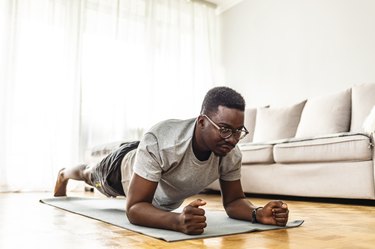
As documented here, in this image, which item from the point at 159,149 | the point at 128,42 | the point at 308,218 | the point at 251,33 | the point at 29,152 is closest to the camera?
the point at 159,149

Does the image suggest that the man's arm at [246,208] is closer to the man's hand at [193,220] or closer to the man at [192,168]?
the man at [192,168]

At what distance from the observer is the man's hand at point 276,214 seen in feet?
4.42

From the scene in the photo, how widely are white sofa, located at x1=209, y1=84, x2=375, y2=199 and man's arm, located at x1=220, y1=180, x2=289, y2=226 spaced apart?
1179 millimetres

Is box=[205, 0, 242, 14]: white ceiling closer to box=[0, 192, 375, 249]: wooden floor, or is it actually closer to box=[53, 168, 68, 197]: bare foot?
box=[53, 168, 68, 197]: bare foot

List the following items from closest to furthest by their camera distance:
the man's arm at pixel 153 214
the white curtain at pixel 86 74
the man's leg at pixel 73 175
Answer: the man's arm at pixel 153 214 < the man's leg at pixel 73 175 < the white curtain at pixel 86 74

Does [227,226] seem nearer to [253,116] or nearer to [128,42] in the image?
[253,116]

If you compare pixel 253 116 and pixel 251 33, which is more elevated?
pixel 251 33

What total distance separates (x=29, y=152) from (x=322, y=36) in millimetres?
3136

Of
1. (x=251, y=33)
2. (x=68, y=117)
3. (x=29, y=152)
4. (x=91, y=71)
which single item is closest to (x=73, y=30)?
(x=91, y=71)

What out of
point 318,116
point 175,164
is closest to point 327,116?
point 318,116

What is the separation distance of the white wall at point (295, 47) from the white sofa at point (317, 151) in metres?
0.41

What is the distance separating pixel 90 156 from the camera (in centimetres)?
380

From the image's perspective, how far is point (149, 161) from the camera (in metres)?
1.31

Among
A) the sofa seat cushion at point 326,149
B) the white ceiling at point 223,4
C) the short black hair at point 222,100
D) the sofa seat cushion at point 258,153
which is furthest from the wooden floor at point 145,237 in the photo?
the white ceiling at point 223,4
